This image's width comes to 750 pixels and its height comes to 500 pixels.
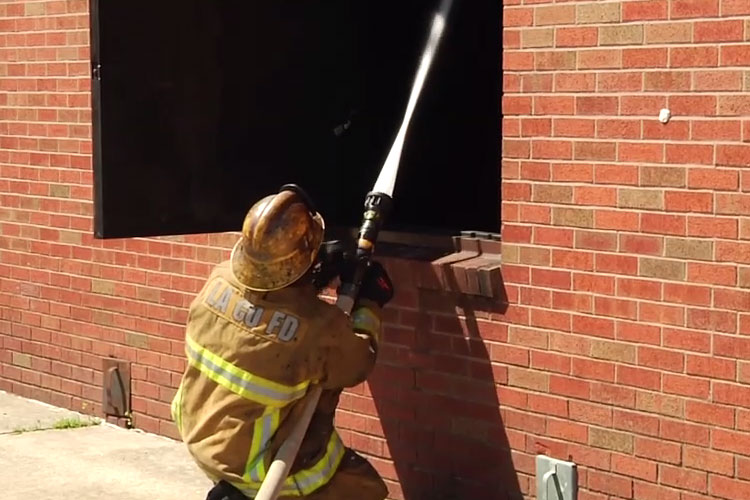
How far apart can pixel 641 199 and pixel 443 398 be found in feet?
4.52

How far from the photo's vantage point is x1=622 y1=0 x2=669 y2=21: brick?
5113 mm

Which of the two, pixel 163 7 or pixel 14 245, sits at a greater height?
pixel 163 7

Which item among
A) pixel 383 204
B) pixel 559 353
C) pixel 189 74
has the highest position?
pixel 189 74

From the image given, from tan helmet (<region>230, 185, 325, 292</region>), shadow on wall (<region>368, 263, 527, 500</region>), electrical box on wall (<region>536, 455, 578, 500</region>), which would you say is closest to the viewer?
tan helmet (<region>230, 185, 325, 292</region>)

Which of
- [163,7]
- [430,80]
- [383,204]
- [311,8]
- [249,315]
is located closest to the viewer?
[249,315]

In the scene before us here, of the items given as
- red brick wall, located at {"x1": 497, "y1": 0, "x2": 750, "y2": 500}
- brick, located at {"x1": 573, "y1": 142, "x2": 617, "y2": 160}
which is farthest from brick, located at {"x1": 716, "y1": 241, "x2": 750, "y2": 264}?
brick, located at {"x1": 573, "y1": 142, "x2": 617, "y2": 160}

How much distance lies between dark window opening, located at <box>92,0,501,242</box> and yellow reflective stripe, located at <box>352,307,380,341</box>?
1.24 m

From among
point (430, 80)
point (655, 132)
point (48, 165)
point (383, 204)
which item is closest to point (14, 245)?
point (48, 165)

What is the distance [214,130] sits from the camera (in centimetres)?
632

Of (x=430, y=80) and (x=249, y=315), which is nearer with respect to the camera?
(x=249, y=315)

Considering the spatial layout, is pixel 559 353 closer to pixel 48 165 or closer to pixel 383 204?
pixel 383 204

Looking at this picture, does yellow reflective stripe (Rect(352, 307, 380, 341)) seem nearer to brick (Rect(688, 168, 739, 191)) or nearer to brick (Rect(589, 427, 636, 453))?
brick (Rect(589, 427, 636, 453))

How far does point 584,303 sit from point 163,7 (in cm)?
219

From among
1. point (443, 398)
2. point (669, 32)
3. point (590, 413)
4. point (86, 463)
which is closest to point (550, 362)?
point (590, 413)
